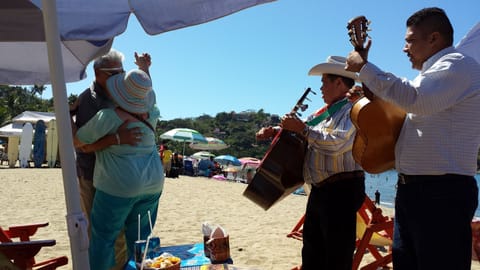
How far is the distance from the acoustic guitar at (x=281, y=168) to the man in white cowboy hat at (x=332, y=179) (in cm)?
7

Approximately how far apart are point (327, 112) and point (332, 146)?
297 millimetres

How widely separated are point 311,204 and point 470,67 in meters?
1.36

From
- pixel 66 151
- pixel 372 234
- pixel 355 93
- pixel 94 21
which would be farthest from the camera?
pixel 372 234

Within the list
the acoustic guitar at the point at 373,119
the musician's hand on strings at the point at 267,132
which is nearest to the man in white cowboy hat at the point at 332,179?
the musician's hand on strings at the point at 267,132

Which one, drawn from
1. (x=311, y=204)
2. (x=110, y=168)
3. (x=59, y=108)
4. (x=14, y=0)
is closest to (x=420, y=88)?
(x=311, y=204)

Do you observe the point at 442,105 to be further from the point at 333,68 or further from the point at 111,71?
the point at 111,71

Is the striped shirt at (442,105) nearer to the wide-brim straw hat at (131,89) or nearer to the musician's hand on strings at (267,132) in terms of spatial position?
the musician's hand on strings at (267,132)

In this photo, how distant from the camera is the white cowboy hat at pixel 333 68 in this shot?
8.88 ft

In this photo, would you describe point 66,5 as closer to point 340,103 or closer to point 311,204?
point 340,103

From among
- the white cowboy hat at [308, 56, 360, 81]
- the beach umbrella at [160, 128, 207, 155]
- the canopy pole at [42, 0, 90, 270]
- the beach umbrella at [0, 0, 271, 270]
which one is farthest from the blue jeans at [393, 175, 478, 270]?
the beach umbrella at [160, 128, 207, 155]

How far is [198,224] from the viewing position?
22.4 feet

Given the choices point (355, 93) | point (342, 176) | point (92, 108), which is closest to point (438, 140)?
point (355, 93)

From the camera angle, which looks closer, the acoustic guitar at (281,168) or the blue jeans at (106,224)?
the blue jeans at (106,224)

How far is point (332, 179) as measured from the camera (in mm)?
2604
